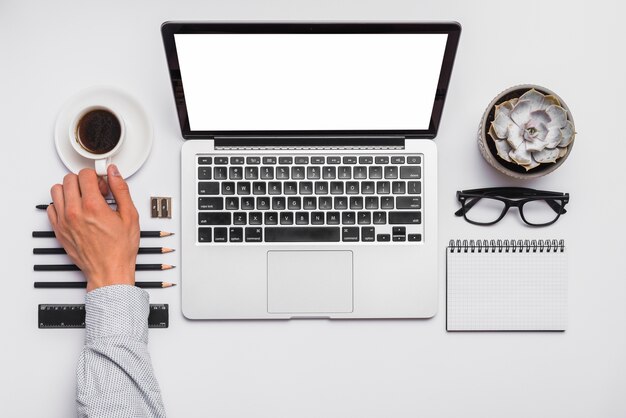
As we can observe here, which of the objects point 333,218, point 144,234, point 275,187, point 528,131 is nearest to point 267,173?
point 275,187

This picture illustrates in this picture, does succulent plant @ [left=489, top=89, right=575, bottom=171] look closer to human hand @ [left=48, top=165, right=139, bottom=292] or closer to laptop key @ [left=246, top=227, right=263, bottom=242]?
laptop key @ [left=246, top=227, right=263, bottom=242]

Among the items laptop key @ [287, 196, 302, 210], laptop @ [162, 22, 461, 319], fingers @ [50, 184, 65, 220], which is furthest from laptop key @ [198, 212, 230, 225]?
fingers @ [50, 184, 65, 220]

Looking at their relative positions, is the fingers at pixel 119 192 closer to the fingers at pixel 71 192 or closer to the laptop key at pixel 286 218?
the fingers at pixel 71 192

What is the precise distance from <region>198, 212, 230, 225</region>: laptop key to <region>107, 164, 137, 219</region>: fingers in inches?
4.8

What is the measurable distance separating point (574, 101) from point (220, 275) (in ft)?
2.39

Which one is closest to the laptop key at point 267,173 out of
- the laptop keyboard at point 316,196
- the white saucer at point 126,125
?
the laptop keyboard at point 316,196

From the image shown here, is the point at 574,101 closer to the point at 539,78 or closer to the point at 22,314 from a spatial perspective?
→ the point at 539,78

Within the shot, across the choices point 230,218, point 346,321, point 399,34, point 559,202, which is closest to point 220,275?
point 230,218

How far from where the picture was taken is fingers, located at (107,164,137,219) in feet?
2.49

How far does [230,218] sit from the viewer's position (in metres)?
0.78

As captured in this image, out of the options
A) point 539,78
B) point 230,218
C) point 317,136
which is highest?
point 539,78

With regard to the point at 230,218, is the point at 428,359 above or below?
below

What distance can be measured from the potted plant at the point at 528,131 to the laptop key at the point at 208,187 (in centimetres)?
47

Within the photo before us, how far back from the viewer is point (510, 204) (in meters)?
0.79
